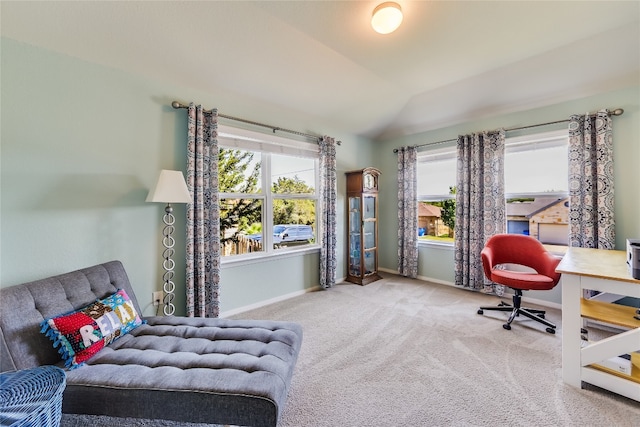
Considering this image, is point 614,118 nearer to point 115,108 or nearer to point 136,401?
point 136,401

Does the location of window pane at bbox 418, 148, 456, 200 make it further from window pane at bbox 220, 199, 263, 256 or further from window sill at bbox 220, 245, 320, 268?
window pane at bbox 220, 199, 263, 256

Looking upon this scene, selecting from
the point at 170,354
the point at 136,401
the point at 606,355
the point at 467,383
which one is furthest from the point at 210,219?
the point at 606,355

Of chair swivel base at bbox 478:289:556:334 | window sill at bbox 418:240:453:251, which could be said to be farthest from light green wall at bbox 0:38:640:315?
window sill at bbox 418:240:453:251

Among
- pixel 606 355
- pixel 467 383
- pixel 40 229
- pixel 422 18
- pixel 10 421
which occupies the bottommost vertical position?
pixel 467 383

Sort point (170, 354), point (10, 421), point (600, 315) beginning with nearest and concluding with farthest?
point (10, 421)
point (170, 354)
point (600, 315)

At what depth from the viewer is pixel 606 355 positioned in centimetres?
160

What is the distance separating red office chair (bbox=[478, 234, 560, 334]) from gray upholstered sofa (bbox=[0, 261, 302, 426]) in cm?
222

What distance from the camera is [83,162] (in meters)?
2.05

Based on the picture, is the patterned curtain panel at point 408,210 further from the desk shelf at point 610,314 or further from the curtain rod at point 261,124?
the desk shelf at point 610,314

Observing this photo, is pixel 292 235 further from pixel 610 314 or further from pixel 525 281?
pixel 610 314

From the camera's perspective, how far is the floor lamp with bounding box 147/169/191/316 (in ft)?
6.73

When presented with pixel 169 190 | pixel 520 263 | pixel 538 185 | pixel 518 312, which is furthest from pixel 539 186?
pixel 169 190

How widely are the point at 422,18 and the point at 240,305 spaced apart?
3291mm

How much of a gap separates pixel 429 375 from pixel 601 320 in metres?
1.14
